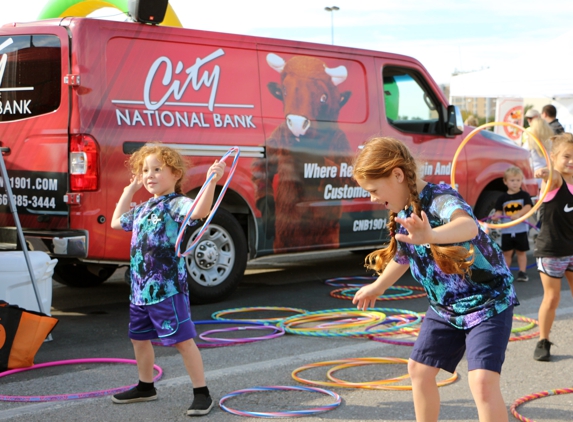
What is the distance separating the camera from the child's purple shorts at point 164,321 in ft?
14.4

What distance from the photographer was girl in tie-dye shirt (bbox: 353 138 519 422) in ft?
10.5

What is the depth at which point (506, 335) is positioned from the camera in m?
3.33

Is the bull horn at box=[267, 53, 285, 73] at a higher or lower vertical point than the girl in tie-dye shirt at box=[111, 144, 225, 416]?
higher

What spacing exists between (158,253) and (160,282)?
0.16 m

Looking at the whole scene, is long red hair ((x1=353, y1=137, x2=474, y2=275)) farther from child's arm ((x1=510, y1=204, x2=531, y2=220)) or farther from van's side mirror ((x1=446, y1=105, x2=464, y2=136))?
van's side mirror ((x1=446, y1=105, x2=464, y2=136))

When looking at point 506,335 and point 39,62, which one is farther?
point 39,62

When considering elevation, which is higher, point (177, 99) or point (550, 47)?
point (550, 47)

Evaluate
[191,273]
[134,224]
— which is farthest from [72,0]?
[134,224]

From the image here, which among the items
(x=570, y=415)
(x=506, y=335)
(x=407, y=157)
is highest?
(x=407, y=157)

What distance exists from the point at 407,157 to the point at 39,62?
14.8ft

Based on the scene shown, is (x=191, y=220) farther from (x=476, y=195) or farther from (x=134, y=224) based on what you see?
(x=476, y=195)

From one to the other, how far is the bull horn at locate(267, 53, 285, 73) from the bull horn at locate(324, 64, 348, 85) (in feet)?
2.05

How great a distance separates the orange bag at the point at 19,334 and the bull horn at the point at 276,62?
3.68 metres

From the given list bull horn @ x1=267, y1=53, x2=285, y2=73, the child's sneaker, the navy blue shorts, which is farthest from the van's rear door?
the child's sneaker
